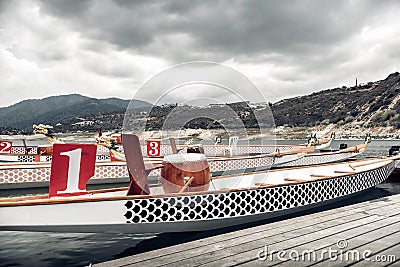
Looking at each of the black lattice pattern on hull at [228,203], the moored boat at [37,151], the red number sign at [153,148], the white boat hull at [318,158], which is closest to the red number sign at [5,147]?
the moored boat at [37,151]

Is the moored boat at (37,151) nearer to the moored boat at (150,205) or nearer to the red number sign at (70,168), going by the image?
the red number sign at (70,168)

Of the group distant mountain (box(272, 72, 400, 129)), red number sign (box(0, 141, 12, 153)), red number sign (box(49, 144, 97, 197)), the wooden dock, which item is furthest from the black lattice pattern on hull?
distant mountain (box(272, 72, 400, 129))

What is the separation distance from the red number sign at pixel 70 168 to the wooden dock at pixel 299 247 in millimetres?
2334

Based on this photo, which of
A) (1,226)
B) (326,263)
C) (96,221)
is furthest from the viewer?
(96,221)

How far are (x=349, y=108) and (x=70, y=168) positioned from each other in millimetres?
99254

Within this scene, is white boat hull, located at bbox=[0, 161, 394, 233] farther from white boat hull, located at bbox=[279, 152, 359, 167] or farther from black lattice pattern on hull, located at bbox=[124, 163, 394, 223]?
white boat hull, located at bbox=[279, 152, 359, 167]

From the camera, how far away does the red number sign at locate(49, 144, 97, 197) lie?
5191mm

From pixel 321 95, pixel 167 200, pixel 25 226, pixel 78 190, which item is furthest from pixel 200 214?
pixel 321 95

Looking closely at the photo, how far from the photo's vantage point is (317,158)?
2012 cm

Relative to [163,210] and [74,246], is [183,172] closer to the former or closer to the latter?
[163,210]

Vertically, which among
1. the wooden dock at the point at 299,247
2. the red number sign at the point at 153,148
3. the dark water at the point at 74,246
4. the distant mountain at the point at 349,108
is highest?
the distant mountain at the point at 349,108

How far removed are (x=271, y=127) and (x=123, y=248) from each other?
3.96 metres

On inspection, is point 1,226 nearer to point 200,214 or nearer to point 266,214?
point 200,214

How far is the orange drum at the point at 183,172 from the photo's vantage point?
19.5 ft
